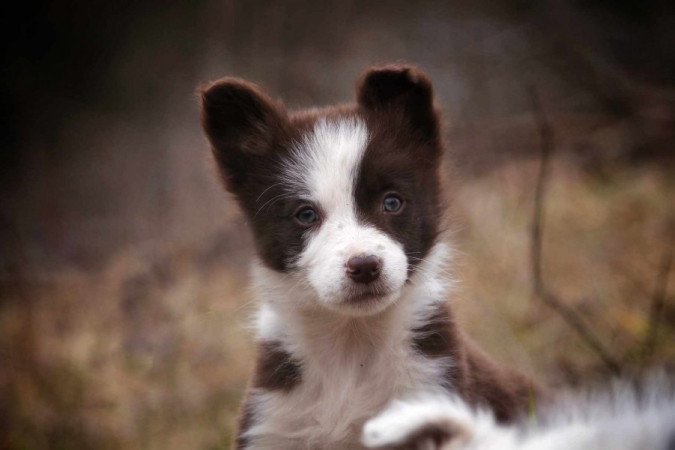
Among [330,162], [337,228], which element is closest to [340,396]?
[337,228]

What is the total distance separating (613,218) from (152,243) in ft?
13.7

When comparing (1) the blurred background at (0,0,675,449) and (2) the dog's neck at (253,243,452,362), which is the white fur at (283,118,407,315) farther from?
(1) the blurred background at (0,0,675,449)

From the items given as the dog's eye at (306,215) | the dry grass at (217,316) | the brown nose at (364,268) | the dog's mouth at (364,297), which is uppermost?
the dog's eye at (306,215)

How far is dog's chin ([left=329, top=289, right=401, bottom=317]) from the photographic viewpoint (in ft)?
11.1

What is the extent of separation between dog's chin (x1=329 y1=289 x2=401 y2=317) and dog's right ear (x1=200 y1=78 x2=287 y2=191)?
0.81 m

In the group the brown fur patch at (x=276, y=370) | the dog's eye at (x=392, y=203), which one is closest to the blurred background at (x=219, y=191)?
the brown fur patch at (x=276, y=370)

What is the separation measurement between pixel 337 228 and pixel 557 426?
51.7 inches

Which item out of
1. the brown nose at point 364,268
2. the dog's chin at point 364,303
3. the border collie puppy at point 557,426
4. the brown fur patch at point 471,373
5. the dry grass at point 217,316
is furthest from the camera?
the dry grass at point 217,316

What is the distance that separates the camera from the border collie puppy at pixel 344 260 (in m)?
3.43

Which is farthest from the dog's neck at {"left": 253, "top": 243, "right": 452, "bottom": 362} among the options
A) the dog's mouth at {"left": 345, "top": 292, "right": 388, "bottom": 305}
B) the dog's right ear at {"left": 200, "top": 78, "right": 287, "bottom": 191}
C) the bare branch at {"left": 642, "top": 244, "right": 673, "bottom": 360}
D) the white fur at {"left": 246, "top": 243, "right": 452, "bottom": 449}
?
the bare branch at {"left": 642, "top": 244, "right": 673, "bottom": 360}

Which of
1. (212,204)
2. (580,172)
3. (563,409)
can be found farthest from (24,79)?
(563,409)

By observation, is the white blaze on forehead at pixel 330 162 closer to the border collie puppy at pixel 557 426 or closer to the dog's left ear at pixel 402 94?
the dog's left ear at pixel 402 94

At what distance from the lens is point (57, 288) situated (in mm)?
7719

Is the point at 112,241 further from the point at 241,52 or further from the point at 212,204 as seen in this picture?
the point at 241,52
